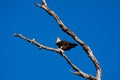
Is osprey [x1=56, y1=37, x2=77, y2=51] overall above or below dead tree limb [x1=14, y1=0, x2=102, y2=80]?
above

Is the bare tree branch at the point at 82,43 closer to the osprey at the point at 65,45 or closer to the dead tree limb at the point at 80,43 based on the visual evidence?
the dead tree limb at the point at 80,43

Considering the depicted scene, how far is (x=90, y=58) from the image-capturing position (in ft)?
14.4

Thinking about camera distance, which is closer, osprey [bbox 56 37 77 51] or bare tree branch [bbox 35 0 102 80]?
bare tree branch [bbox 35 0 102 80]

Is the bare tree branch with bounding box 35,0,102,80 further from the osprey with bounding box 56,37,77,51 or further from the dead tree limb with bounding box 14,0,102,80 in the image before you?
the osprey with bounding box 56,37,77,51

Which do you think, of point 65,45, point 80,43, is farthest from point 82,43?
point 65,45

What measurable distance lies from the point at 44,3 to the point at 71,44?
93 centimetres

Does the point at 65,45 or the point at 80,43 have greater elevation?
the point at 65,45

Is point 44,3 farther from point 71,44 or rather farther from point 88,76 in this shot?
point 88,76

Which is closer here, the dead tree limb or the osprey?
the dead tree limb

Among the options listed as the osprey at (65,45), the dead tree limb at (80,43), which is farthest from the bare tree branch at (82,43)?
the osprey at (65,45)

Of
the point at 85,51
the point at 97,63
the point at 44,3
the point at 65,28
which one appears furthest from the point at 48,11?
the point at 97,63

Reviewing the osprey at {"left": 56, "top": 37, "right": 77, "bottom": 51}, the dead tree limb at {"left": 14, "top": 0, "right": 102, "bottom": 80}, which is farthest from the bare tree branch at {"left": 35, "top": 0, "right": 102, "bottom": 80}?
the osprey at {"left": 56, "top": 37, "right": 77, "bottom": 51}

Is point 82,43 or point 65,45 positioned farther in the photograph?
point 65,45

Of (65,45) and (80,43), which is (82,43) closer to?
(80,43)
